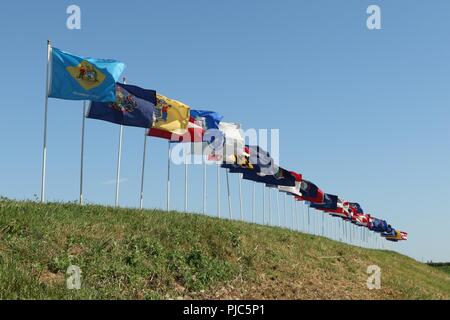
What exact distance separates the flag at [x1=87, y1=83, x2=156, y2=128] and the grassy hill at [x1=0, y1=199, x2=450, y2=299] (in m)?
9.64

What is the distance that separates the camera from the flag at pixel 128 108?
105 ft

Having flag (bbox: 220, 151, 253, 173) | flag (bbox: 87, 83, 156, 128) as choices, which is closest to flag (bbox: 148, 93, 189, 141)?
flag (bbox: 87, 83, 156, 128)

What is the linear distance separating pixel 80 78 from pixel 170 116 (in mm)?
11246

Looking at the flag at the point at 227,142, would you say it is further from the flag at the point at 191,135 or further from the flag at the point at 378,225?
the flag at the point at 378,225

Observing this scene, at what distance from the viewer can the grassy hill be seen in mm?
15360

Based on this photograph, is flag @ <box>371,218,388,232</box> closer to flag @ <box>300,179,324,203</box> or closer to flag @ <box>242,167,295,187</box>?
flag @ <box>300,179,324,203</box>

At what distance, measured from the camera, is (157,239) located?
20297 millimetres

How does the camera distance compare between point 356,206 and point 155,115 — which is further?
point 356,206

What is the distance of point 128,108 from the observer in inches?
1300

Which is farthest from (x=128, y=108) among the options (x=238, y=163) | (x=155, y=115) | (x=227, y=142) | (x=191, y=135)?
(x=238, y=163)

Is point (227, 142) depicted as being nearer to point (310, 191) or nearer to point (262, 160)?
point (262, 160)

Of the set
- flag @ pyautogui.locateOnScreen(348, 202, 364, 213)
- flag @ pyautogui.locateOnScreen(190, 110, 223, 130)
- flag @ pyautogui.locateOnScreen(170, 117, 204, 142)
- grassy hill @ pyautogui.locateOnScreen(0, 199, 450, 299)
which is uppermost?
flag @ pyautogui.locateOnScreen(190, 110, 223, 130)
